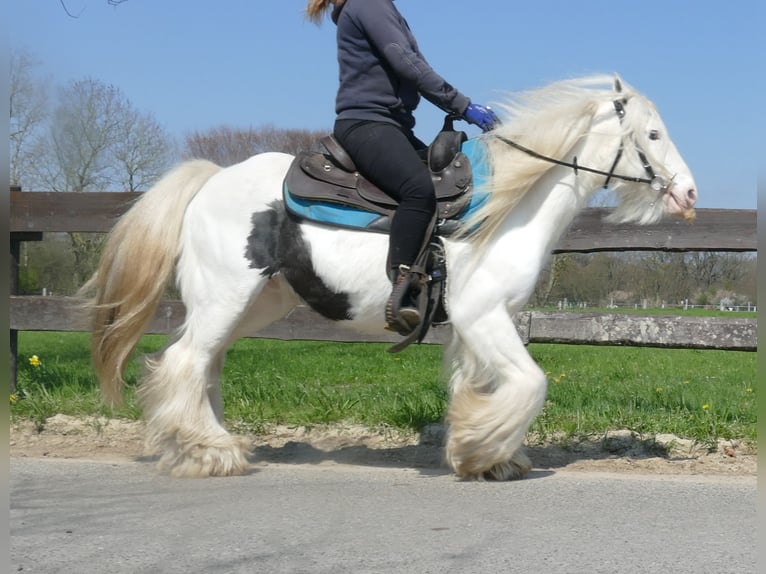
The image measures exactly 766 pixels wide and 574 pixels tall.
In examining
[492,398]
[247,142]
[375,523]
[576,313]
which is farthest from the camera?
[247,142]

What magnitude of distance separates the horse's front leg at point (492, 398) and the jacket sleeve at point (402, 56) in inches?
46.3

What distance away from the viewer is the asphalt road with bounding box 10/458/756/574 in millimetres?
3488

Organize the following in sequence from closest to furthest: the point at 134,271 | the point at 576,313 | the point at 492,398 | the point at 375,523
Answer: the point at 375,523, the point at 492,398, the point at 134,271, the point at 576,313

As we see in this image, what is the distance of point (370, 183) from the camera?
5148mm

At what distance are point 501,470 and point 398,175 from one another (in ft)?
5.57

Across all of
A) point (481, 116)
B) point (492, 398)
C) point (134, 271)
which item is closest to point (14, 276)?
point (134, 271)

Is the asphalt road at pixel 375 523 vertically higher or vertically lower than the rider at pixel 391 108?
lower

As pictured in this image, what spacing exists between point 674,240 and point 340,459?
280cm

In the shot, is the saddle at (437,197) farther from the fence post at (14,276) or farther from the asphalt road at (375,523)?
the fence post at (14,276)

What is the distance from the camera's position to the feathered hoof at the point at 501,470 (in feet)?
16.4

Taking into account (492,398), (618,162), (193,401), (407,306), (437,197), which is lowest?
(193,401)

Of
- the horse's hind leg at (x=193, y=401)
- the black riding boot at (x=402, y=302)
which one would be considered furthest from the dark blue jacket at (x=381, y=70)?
the horse's hind leg at (x=193, y=401)

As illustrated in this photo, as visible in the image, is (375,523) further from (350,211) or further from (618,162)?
(618,162)

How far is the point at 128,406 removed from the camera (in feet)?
22.1
